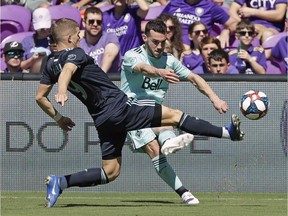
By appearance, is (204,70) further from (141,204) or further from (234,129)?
(234,129)

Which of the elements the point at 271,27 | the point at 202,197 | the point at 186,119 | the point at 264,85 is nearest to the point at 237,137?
the point at 186,119

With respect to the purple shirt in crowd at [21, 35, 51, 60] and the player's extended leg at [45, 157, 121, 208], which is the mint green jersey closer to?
the player's extended leg at [45, 157, 121, 208]

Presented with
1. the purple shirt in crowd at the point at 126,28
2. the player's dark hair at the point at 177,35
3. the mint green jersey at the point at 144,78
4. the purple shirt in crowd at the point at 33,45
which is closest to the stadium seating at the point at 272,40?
the player's dark hair at the point at 177,35

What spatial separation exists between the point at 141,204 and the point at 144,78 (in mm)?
1568

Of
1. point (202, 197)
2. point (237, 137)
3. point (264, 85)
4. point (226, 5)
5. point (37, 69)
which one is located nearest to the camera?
point (237, 137)

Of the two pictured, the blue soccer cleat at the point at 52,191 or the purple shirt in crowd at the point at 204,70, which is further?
the purple shirt in crowd at the point at 204,70

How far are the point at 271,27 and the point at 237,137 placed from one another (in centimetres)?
583

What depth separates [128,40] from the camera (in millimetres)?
14953

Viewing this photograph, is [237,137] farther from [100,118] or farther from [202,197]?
[202,197]

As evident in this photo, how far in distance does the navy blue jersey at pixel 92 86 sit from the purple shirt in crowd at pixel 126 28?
4779 mm

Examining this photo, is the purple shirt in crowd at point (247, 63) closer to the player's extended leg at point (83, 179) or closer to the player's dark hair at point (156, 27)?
the player's dark hair at point (156, 27)

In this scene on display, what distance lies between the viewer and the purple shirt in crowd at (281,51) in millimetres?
14508

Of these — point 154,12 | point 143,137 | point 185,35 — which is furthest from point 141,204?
point 154,12

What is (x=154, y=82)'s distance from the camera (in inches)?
444
